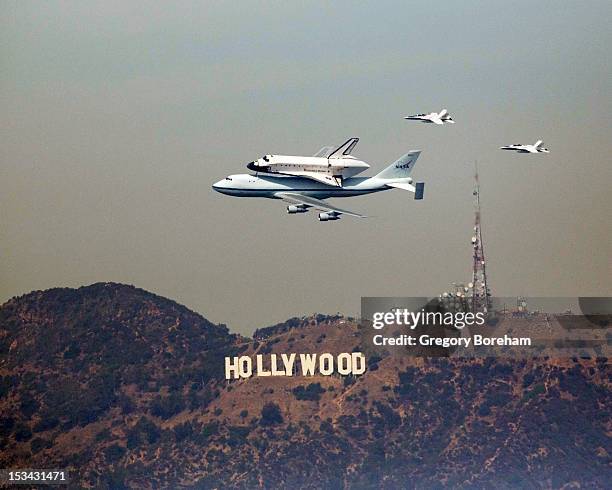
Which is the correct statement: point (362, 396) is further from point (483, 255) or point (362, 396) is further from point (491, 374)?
point (483, 255)

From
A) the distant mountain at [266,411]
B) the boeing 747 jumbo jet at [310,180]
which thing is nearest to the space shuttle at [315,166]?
the boeing 747 jumbo jet at [310,180]

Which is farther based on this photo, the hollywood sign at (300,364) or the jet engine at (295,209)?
the hollywood sign at (300,364)

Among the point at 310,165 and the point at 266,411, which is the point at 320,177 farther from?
the point at 266,411

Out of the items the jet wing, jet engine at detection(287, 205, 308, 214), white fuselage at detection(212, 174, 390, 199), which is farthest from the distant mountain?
jet engine at detection(287, 205, 308, 214)

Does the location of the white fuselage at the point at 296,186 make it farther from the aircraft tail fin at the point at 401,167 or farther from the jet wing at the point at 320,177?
the aircraft tail fin at the point at 401,167

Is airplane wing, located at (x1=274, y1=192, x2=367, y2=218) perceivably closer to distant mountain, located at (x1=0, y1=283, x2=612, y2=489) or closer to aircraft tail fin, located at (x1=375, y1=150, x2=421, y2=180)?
aircraft tail fin, located at (x1=375, y1=150, x2=421, y2=180)
